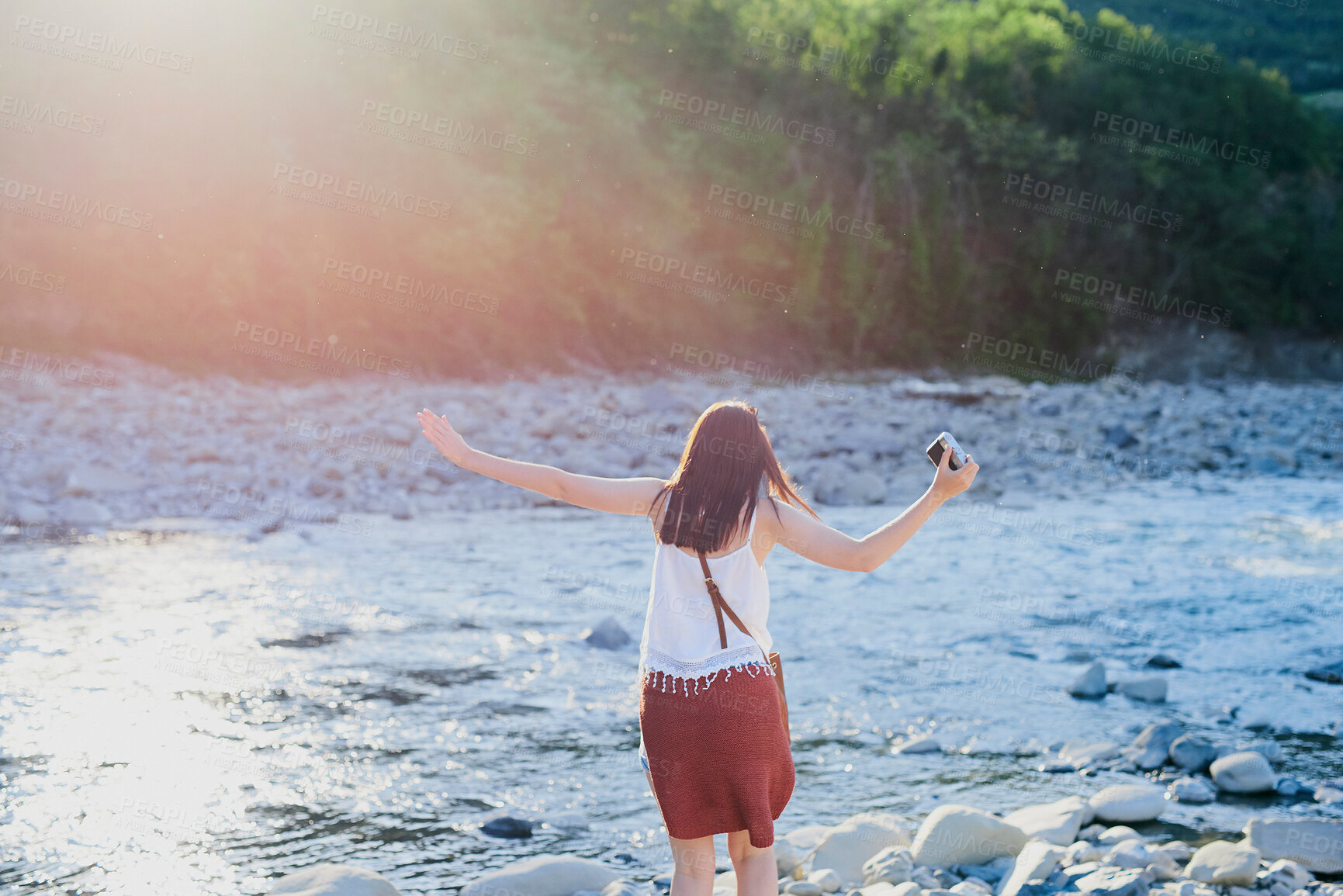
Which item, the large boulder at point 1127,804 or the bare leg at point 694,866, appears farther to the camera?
the large boulder at point 1127,804

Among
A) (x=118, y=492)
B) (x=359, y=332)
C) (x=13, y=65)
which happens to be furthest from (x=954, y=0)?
(x=118, y=492)

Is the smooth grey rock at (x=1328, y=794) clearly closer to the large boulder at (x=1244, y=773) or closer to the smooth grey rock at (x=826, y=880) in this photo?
the large boulder at (x=1244, y=773)

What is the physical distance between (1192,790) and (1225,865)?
991 mm

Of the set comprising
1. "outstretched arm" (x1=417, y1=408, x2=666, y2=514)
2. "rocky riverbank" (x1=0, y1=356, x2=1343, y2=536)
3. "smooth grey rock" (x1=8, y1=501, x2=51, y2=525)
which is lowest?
"smooth grey rock" (x1=8, y1=501, x2=51, y2=525)

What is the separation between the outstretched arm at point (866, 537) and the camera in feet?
8.04

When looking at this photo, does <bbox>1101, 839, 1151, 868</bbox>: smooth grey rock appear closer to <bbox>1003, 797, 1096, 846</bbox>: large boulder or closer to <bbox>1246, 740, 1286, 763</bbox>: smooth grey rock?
<bbox>1003, 797, 1096, 846</bbox>: large boulder

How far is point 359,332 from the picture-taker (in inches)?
792

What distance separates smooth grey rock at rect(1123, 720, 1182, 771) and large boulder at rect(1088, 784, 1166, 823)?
0.51 meters

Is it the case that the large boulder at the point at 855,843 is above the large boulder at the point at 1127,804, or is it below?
below

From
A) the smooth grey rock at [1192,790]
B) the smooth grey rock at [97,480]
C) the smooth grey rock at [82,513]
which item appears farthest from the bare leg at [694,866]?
the smooth grey rock at [97,480]

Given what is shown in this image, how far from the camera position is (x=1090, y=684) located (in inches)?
238

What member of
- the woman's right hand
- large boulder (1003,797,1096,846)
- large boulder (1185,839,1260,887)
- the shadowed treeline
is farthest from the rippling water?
→ the shadowed treeline

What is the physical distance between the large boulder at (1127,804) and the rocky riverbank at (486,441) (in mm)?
7844

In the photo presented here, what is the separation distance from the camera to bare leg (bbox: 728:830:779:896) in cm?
249
